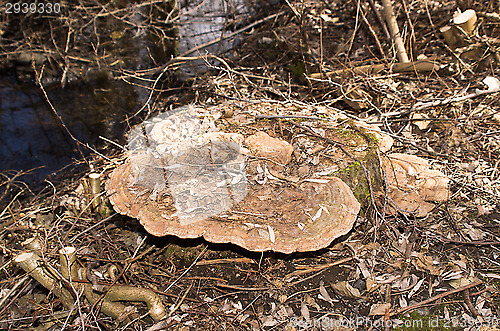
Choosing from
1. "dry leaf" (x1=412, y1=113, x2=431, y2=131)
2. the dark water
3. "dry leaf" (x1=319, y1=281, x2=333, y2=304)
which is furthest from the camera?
the dark water

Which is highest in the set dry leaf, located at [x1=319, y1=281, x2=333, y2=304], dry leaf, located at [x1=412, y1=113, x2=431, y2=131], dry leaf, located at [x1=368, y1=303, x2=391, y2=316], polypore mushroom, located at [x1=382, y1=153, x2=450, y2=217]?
dry leaf, located at [x1=412, y1=113, x2=431, y2=131]

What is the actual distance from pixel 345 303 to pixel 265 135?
163 centimetres

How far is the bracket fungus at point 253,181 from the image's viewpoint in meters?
2.56

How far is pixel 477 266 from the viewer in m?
2.98

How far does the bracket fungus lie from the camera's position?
8.41 feet

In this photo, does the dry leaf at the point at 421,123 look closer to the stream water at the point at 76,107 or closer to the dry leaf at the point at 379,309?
the dry leaf at the point at 379,309

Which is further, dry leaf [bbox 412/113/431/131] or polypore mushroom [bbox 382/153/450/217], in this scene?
dry leaf [bbox 412/113/431/131]

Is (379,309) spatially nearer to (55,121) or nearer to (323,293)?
(323,293)

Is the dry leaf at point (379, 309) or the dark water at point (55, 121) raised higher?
the dark water at point (55, 121)

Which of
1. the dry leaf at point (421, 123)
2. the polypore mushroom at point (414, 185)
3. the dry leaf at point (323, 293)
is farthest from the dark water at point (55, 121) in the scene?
the dry leaf at point (421, 123)

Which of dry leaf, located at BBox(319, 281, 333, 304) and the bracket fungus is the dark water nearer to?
the bracket fungus

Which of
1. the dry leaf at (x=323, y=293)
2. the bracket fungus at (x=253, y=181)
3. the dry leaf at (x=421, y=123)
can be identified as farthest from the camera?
the dry leaf at (x=421, y=123)

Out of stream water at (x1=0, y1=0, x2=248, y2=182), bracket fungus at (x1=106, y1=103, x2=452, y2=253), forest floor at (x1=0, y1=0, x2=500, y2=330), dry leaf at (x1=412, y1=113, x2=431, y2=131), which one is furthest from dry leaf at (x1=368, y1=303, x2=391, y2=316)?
stream water at (x1=0, y1=0, x2=248, y2=182)

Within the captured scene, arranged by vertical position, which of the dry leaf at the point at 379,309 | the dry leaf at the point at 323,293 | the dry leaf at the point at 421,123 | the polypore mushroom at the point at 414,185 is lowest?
the dry leaf at the point at 379,309
